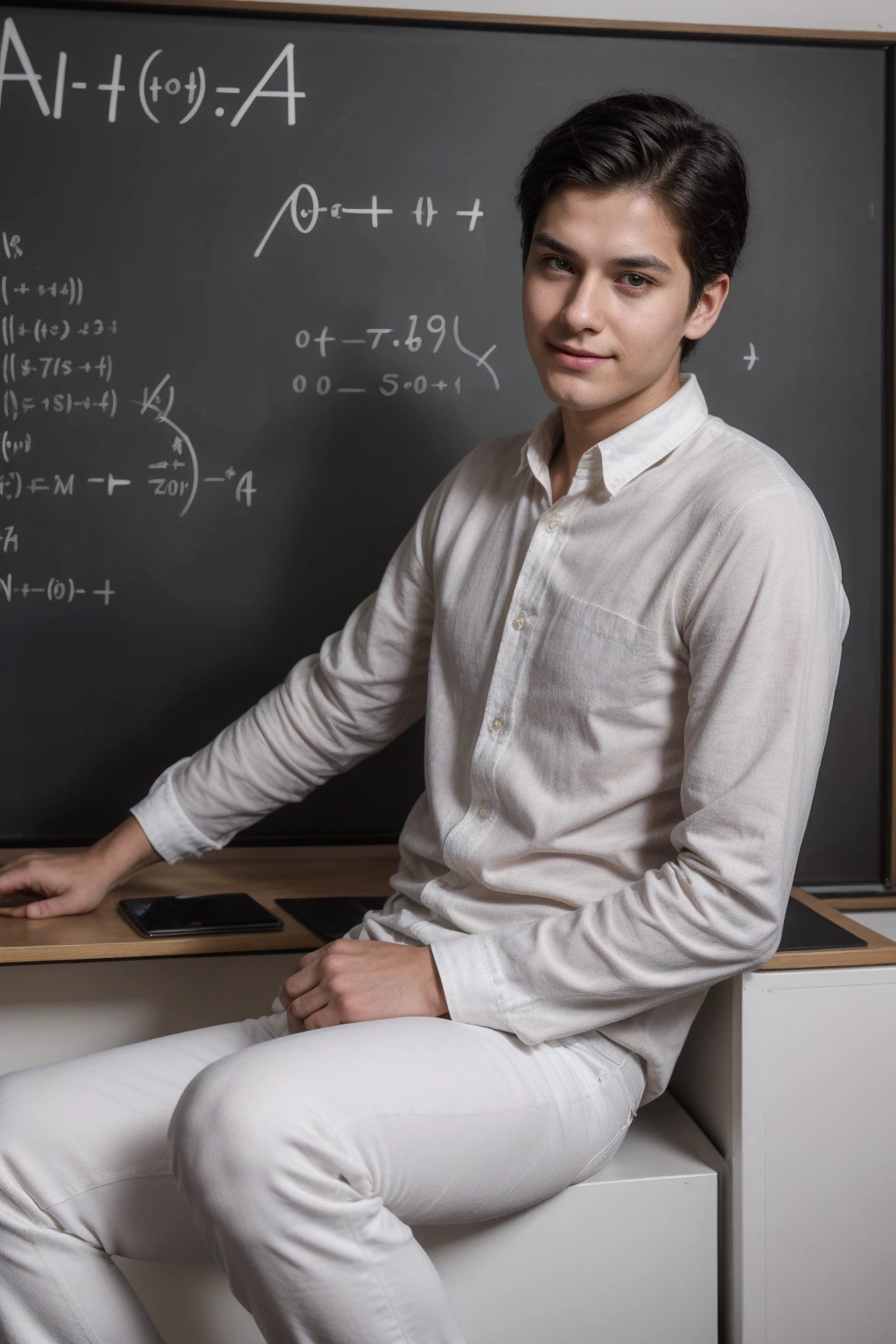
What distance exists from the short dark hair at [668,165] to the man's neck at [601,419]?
0.09m

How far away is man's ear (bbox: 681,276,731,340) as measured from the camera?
1.38 meters

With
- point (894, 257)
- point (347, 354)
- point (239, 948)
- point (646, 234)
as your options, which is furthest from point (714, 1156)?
point (894, 257)

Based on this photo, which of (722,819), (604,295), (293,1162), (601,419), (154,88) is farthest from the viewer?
(154,88)

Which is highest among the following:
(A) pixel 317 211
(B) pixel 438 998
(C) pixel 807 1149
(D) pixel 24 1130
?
(A) pixel 317 211

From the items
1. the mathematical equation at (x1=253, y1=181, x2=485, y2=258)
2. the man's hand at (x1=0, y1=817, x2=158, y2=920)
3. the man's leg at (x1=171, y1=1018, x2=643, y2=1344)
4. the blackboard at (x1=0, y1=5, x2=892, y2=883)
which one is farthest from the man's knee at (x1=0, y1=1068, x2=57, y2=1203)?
the mathematical equation at (x1=253, y1=181, x2=485, y2=258)

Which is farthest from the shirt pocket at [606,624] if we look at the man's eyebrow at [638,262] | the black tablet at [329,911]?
the black tablet at [329,911]

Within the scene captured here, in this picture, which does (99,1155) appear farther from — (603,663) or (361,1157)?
(603,663)

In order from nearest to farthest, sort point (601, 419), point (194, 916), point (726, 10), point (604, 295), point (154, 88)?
1. point (604, 295)
2. point (601, 419)
3. point (194, 916)
4. point (154, 88)
5. point (726, 10)

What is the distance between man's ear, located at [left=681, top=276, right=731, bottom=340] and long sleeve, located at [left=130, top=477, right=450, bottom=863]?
393 millimetres

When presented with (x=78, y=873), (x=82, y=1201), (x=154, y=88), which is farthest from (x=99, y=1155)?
Answer: (x=154, y=88)

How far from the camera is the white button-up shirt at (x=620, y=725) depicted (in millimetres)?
1211

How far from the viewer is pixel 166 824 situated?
166cm

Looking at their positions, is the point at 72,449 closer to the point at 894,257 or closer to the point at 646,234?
the point at 646,234

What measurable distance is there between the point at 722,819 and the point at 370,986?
378mm
